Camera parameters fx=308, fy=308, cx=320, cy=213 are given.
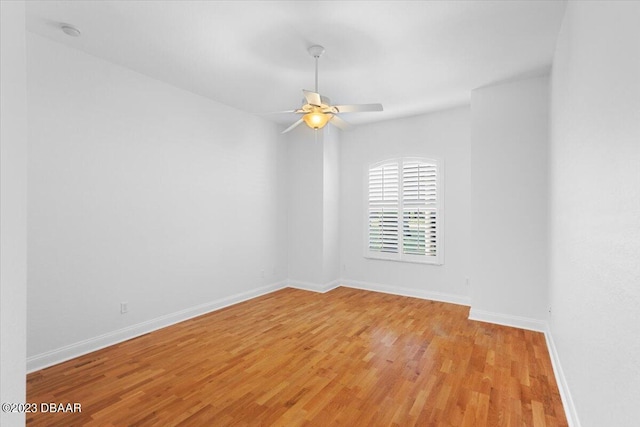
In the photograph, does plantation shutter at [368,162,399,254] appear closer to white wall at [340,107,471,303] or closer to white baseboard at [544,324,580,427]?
white wall at [340,107,471,303]

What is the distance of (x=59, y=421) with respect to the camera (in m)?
2.08

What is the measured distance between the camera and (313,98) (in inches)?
117

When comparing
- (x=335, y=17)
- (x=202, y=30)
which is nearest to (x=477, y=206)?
(x=335, y=17)

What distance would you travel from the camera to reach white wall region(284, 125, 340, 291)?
18.0 ft

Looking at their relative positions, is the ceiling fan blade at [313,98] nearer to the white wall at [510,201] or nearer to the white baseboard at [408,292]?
the white wall at [510,201]

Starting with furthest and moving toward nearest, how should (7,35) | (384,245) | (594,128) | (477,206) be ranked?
(384,245)
(477,206)
(594,128)
(7,35)

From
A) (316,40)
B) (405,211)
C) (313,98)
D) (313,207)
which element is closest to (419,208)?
(405,211)

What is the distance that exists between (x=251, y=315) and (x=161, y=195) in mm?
1960

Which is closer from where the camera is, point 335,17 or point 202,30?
point 335,17

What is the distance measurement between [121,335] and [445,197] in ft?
15.5

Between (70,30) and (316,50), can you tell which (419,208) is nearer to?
(316,50)

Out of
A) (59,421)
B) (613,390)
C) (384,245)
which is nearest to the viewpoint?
(613,390)

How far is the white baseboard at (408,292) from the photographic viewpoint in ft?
15.7

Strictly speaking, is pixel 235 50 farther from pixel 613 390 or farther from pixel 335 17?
pixel 613 390
